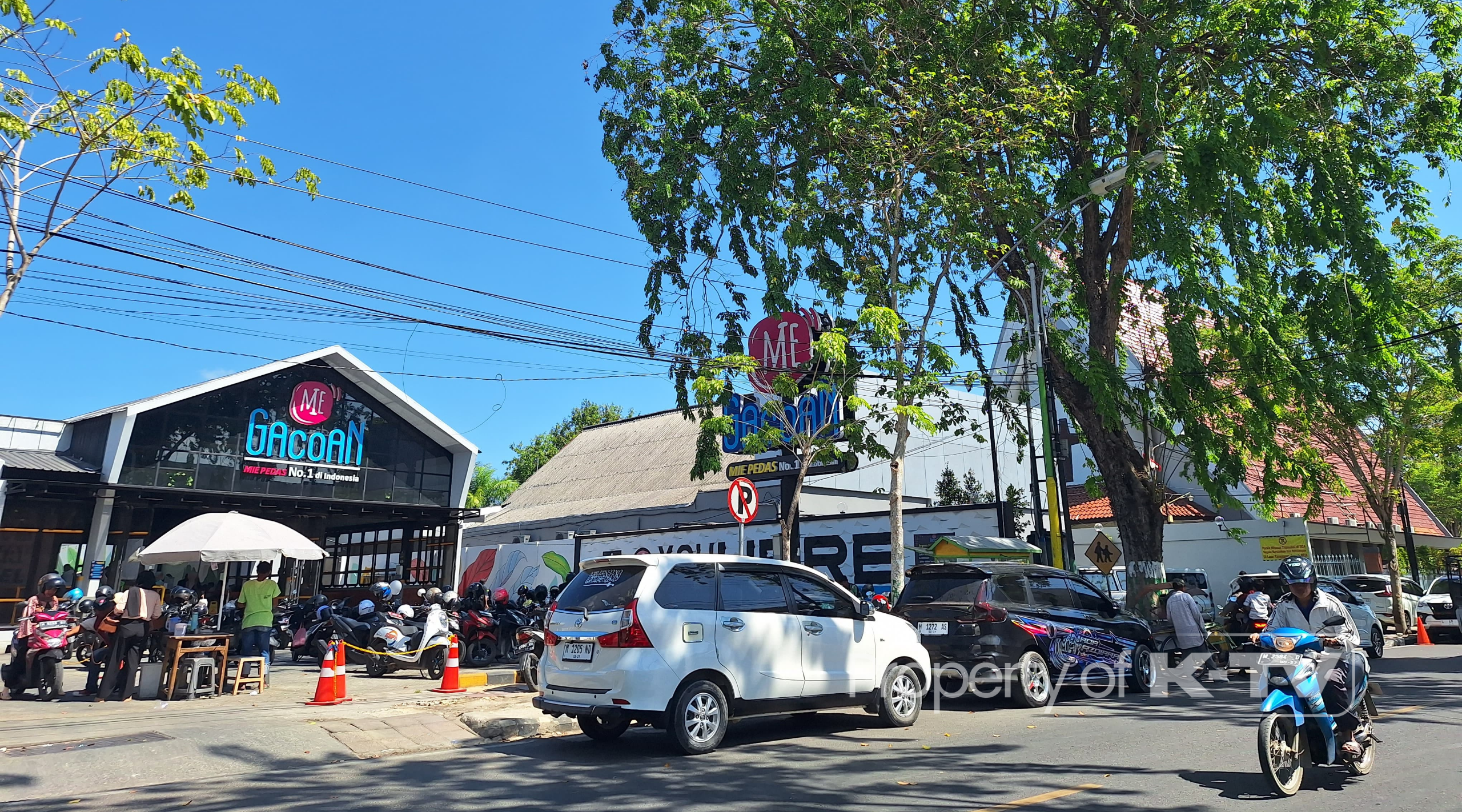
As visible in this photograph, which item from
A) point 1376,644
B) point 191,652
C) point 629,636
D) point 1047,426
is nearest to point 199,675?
point 191,652

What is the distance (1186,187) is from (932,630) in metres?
8.95

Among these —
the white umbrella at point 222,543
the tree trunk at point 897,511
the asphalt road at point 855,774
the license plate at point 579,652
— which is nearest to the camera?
the asphalt road at point 855,774

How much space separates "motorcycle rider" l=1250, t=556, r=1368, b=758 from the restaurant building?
75.0 ft

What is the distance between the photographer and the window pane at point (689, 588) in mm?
7754

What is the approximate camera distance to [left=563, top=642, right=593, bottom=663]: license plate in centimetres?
764

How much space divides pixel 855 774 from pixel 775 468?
42.7 ft

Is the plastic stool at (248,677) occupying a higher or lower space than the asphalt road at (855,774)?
higher

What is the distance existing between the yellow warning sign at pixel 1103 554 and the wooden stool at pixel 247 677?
47.3 feet

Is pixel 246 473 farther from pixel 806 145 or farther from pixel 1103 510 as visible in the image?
pixel 1103 510

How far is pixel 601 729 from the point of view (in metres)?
8.66

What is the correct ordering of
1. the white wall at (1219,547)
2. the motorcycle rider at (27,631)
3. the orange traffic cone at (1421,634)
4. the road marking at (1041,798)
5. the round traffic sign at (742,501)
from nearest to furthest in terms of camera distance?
the road marking at (1041,798), the motorcycle rider at (27,631), the round traffic sign at (742,501), the orange traffic cone at (1421,634), the white wall at (1219,547)

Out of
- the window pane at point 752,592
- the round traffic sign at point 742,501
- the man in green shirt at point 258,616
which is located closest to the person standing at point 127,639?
the man in green shirt at point 258,616

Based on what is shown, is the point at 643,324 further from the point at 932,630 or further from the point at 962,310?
the point at 932,630

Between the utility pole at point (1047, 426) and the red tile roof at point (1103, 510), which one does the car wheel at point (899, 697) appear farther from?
the red tile roof at point (1103, 510)
